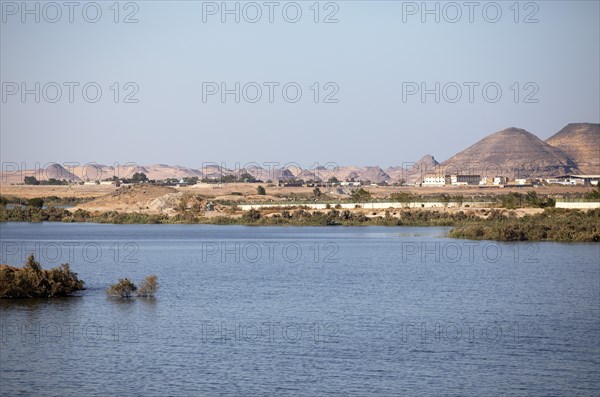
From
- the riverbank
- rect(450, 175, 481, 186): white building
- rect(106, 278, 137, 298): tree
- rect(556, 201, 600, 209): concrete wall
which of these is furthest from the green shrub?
rect(450, 175, 481, 186): white building

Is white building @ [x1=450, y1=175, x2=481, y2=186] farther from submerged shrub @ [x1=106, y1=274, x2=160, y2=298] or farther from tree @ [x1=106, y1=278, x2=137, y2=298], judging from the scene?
tree @ [x1=106, y1=278, x2=137, y2=298]

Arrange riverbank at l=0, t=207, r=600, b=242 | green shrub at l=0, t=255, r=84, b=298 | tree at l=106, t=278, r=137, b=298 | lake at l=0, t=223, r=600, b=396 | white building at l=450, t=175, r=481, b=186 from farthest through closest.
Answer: white building at l=450, t=175, r=481, b=186 → riverbank at l=0, t=207, r=600, b=242 → tree at l=106, t=278, r=137, b=298 → green shrub at l=0, t=255, r=84, b=298 → lake at l=0, t=223, r=600, b=396

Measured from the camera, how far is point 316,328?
27.2m

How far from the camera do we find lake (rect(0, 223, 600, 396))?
21.1m

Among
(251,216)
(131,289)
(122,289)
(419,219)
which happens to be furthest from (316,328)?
(251,216)

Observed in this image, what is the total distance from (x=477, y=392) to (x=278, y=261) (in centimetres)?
2694

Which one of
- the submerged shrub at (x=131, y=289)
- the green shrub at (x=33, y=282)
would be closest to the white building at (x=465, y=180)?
the submerged shrub at (x=131, y=289)

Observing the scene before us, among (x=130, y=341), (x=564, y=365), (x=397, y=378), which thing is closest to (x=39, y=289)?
(x=130, y=341)

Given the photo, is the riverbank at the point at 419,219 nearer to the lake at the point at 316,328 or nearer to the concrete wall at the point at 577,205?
the concrete wall at the point at 577,205

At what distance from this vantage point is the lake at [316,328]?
21.1m

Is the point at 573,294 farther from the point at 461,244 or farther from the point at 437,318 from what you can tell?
the point at 461,244

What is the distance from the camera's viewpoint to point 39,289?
3238 centimetres

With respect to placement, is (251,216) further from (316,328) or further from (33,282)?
(316,328)

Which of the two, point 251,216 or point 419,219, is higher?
point 251,216
